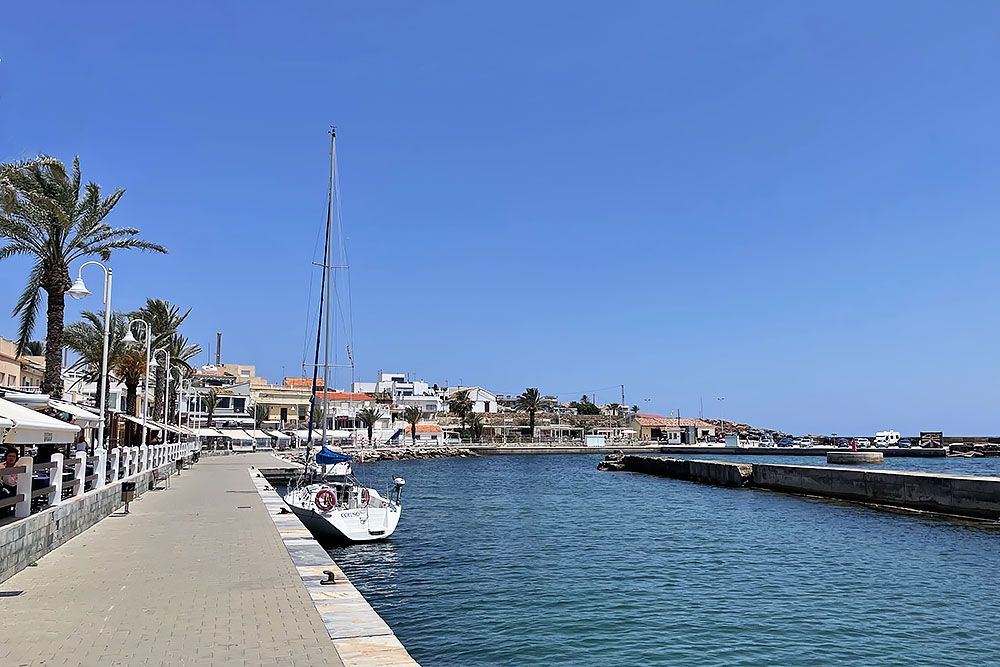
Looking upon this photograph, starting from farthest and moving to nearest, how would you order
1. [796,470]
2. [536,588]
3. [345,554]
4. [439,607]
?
1. [796,470]
2. [345,554]
3. [536,588]
4. [439,607]

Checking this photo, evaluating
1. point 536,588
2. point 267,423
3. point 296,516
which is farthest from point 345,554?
point 267,423

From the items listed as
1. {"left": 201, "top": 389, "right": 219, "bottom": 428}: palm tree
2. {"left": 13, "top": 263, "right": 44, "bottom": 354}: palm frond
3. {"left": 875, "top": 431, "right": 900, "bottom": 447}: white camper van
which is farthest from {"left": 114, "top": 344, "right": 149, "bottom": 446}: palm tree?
{"left": 875, "top": 431, "right": 900, "bottom": 447}: white camper van

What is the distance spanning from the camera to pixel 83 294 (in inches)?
742

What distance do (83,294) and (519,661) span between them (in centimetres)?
1389

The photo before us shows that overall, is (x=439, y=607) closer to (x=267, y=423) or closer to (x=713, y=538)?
(x=713, y=538)

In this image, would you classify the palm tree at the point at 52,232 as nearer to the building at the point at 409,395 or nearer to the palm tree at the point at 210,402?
the palm tree at the point at 210,402

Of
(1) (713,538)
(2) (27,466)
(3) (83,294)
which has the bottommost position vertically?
(1) (713,538)

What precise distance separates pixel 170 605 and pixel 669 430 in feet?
486

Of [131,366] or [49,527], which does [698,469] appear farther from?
[49,527]

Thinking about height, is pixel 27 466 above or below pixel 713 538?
above

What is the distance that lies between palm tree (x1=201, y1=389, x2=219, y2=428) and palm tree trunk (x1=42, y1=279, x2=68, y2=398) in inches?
2882

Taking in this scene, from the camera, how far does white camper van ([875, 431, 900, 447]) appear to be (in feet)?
485

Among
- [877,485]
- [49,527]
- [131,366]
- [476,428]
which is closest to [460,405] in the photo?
[476,428]

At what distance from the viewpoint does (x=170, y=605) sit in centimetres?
1028
